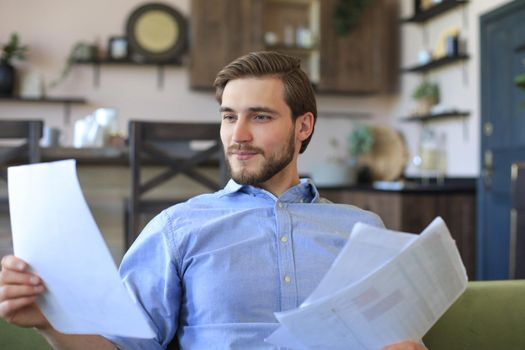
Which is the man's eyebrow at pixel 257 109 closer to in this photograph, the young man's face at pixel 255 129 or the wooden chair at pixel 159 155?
the young man's face at pixel 255 129

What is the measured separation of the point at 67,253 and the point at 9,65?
390cm

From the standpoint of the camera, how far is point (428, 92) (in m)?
4.44

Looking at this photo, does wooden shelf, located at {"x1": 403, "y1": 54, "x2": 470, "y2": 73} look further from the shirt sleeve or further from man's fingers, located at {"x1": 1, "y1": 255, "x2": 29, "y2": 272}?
man's fingers, located at {"x1": 1, "y1": 255, "x2": 29, "y2": 272}

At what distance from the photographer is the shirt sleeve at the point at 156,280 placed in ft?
3.56

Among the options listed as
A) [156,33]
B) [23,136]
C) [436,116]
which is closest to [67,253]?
[23,136]

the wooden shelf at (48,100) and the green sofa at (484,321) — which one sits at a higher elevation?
the wooden shelf at (48,100)

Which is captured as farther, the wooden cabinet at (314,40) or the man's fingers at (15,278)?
the wooden cabinet at (314,40)

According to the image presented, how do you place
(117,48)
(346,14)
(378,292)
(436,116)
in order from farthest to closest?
(346,14) < (117,48) < (436,116) < (378,292)

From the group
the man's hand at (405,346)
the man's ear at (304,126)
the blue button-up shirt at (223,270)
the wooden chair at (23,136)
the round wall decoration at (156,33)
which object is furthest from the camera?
the round wall decoration at (156,33)

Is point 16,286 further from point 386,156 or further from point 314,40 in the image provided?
point 386,156

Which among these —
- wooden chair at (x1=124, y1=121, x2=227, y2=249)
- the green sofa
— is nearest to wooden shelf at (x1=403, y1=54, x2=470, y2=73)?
wooden chair at (x1=124, y1=121, x2=227, y2=249)

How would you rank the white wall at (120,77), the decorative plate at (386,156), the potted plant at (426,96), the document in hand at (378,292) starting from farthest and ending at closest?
the decorative plate at (386,156), the potted plant at (426,96), the white wall at (120,77), the document in hand at (378,292)

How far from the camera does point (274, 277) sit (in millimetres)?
1095

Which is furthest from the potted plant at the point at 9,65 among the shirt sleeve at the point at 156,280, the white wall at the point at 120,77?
the shirt sleeve at the point at 156,280
